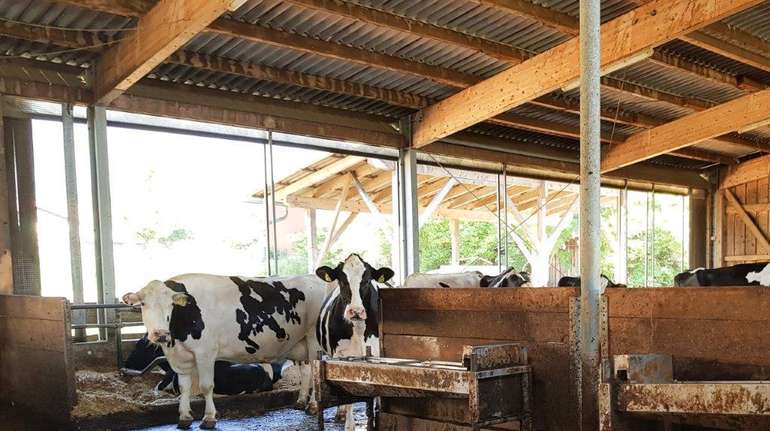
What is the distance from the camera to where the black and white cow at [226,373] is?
7.03 metres

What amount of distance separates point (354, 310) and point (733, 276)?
20.3ft

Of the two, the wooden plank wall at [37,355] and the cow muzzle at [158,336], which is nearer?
the wooden plank wall at [37,355]

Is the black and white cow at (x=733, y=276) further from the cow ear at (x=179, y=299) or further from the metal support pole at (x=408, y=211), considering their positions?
the cow ear at (x=179, y=299)

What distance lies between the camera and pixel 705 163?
15961 mm

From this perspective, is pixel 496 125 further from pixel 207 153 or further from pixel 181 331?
pixel 181 331

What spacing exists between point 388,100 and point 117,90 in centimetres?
377

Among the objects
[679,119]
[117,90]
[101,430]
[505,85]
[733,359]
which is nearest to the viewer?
[733,359]

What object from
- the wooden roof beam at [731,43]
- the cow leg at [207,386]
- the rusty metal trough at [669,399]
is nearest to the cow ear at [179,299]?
the cow leg at [207,386]

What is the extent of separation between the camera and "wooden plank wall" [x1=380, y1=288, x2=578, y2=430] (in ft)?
12.5

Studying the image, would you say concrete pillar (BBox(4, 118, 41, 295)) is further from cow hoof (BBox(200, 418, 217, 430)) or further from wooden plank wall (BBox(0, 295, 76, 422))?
cow hoof (BBox(200, 418, 217, 430))

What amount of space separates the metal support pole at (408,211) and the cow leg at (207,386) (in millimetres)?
4510

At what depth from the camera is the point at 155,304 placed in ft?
20.7

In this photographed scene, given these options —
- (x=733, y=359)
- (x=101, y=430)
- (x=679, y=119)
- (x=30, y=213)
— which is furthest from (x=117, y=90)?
(x=679, y=119)

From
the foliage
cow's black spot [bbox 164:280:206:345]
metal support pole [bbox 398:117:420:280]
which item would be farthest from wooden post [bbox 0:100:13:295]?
the foliage
